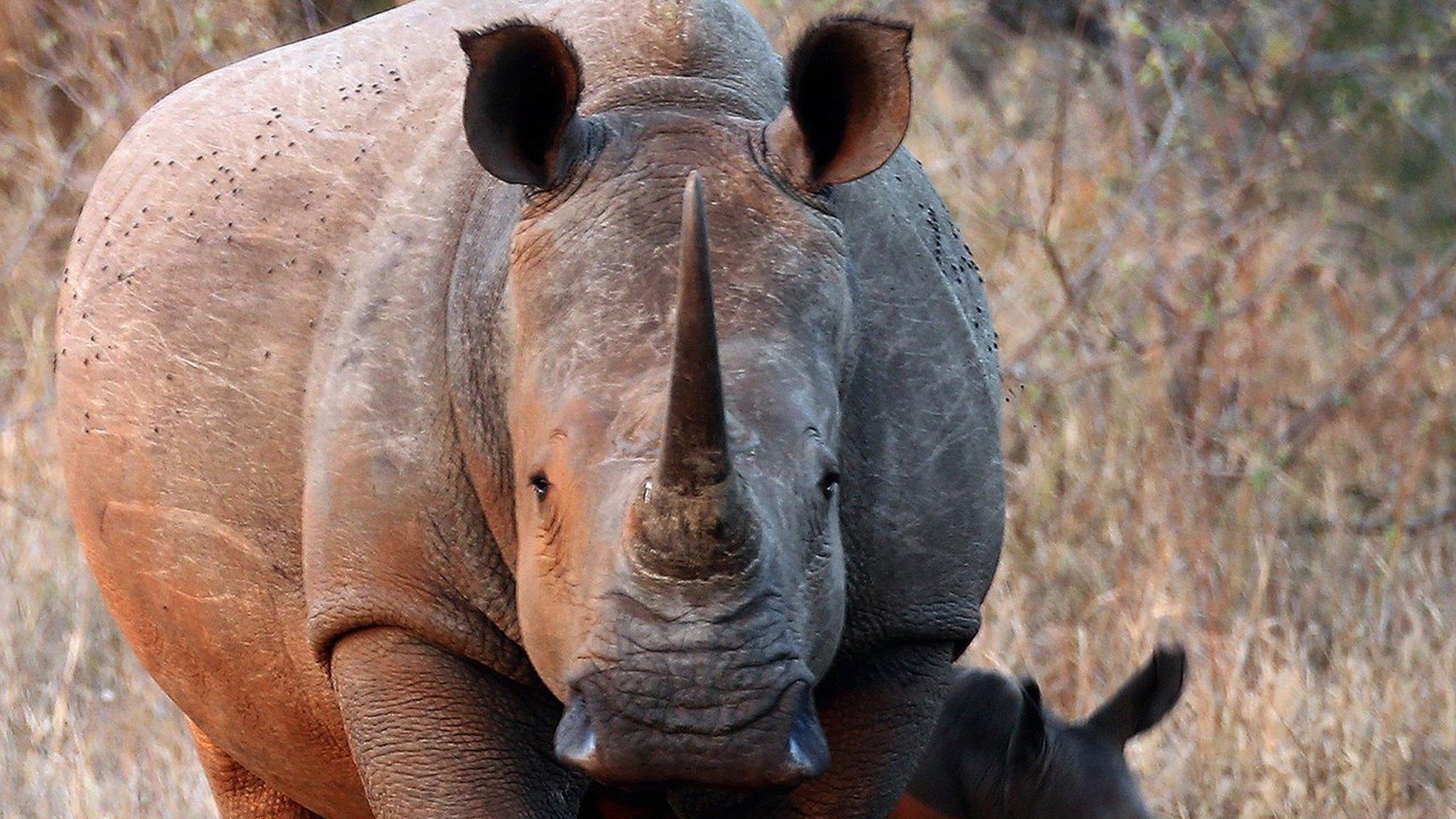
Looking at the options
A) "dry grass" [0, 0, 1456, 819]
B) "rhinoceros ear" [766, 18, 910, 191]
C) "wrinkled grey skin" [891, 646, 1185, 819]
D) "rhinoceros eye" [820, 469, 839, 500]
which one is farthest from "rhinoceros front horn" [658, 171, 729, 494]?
"dry grass" [0, 0, 1456, 819]

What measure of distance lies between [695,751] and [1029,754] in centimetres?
183

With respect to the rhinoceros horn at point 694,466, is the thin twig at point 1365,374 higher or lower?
lower

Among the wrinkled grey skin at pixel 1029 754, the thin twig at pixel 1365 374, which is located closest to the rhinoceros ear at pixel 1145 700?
the wrinkled grey skin at pixel 1029 754

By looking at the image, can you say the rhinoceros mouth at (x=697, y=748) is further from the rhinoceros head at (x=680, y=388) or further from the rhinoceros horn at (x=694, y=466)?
the rhinoceros horn at (x=694, y=466)

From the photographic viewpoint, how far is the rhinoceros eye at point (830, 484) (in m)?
2.93

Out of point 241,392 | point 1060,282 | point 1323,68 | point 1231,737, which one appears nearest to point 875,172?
point 241,392

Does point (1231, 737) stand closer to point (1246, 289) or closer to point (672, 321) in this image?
point (1246, 289)

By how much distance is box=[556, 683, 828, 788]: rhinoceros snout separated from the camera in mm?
2701

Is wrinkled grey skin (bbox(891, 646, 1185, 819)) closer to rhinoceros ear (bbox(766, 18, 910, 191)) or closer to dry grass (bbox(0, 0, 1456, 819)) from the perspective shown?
dry grass (bbox(0, 0, 1456, 819))

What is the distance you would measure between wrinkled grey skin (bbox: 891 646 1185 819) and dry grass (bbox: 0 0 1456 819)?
1.96 ft

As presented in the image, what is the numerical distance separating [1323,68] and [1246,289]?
85cm

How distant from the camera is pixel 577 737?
274 cm

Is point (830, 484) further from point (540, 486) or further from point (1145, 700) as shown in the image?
point (1145, 700)

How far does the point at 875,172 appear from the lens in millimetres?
3541
